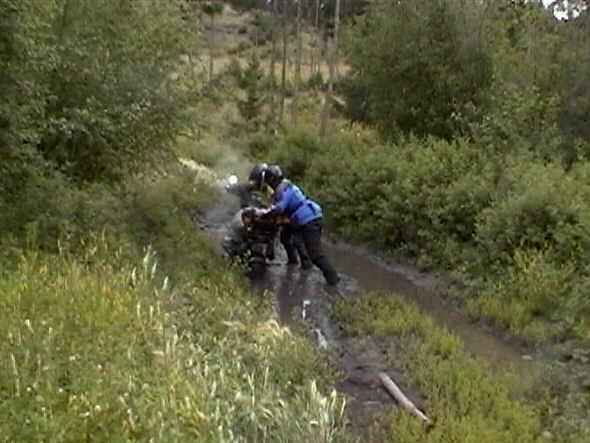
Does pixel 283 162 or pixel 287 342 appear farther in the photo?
pixel 283 162

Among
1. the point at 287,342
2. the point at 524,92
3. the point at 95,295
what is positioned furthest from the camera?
the point at 524,92

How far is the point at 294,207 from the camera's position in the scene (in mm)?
14008

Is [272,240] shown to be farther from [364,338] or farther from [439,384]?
[439,384]

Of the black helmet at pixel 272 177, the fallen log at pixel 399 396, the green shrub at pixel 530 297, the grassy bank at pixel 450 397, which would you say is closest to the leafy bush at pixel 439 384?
the grassy bank at pixel 450 397

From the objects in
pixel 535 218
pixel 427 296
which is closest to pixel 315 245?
pixel 427 296

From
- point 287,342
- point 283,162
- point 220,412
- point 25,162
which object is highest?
point 25,162

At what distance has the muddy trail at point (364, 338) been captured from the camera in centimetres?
905

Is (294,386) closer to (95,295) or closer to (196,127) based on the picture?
Answer: (95,295)

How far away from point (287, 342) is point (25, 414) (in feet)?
11.7

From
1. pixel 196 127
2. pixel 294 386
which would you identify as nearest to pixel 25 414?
pixel 294 386

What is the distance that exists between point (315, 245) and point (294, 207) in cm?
73

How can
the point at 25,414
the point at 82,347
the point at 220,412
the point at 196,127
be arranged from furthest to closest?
the point at 196,127
the point at 82,347
the point at 220,412
the point at 25,414

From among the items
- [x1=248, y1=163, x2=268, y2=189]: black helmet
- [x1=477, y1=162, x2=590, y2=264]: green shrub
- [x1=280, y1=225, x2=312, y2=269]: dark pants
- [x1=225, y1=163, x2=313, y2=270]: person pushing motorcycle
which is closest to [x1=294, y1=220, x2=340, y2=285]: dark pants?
[x1=225, y1=163, x2=313, y2=270]: person pushing motorcycle

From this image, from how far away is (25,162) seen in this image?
9773mm
